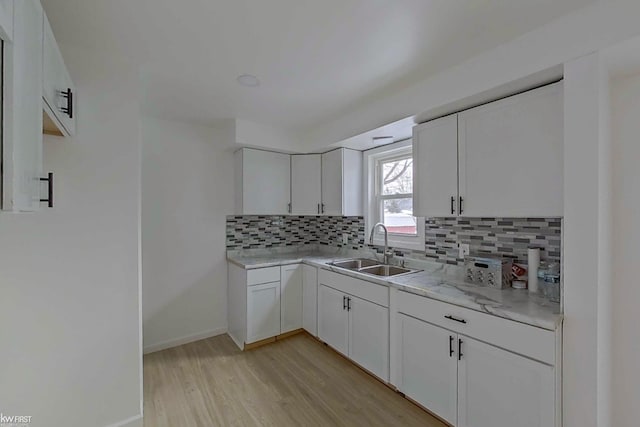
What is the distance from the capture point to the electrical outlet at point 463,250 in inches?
95.0

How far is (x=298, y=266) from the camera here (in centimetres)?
338

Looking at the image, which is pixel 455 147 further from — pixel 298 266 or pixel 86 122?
pixel 86 122

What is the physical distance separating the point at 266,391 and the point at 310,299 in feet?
3.53

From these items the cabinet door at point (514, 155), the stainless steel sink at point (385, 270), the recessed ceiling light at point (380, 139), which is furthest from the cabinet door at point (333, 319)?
the recessed ceiling light at point (380, 139)

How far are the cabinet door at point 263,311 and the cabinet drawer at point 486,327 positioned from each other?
4.98 feet

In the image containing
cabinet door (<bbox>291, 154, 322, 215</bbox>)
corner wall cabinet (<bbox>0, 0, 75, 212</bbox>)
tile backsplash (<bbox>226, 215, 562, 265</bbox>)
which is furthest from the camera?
cabinet door (<bbox>291, 154, 322, 215</bbox>)

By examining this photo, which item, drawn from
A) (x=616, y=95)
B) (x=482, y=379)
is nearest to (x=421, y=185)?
(x=616, y=95)

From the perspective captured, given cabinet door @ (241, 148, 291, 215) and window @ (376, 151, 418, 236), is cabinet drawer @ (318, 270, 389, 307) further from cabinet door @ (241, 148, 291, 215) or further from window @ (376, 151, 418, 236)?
cabinet door @ (241, 148, 291, 215)

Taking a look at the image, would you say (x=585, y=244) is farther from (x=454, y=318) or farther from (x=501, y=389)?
(x=501, y=389)

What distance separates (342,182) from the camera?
3.29m

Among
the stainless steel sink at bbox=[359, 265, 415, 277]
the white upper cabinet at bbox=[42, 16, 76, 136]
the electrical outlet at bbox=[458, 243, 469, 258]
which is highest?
the white upper cabinet at bbox=[42, 16, 76, 136]

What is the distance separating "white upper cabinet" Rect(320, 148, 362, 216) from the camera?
3293 mm

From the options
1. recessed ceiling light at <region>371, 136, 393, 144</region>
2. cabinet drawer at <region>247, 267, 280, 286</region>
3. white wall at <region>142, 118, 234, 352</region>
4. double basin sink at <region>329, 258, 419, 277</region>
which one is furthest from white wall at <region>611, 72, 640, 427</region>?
white wall at <region>142, 118, 234, 352</region>

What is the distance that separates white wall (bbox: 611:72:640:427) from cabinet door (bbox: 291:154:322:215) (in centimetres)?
253
